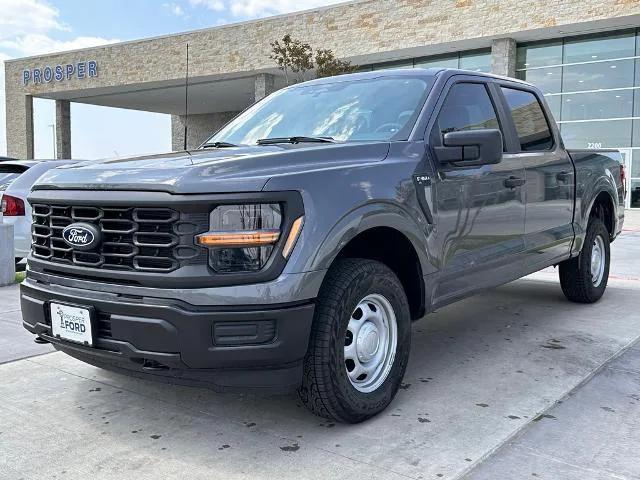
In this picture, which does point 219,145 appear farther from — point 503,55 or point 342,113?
point 503,55

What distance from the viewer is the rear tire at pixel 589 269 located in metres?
5.88

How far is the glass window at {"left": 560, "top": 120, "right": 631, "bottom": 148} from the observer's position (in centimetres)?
2261

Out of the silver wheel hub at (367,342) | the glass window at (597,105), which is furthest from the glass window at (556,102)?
the silver wheel hub at (367,342)

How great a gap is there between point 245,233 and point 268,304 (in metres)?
0.32

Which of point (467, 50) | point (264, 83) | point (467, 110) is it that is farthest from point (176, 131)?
point (467, 110)

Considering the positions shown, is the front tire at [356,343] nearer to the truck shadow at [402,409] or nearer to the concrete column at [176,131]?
the truck shadow at [402,409]

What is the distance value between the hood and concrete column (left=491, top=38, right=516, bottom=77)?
71.6ft

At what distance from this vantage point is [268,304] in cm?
274

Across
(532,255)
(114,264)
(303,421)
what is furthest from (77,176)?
(532,255)

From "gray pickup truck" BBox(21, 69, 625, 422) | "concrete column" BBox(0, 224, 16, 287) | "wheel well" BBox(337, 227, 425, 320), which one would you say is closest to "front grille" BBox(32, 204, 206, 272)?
"gray pickup truck" BBox(21, 69, 625, 422)

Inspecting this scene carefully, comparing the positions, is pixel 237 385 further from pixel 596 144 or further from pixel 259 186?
pixel 596 144

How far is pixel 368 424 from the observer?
10.7 ft

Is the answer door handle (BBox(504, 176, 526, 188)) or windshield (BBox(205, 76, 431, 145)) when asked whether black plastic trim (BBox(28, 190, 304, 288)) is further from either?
door handle (BBox(504, 176, 526, 188))

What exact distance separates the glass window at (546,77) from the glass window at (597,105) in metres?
0.53
